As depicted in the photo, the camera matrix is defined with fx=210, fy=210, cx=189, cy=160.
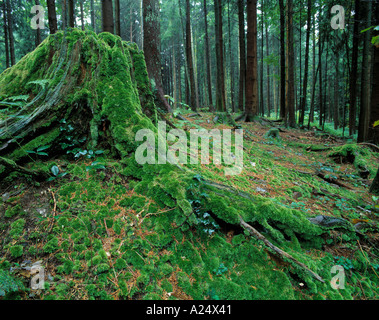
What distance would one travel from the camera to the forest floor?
1.85 m

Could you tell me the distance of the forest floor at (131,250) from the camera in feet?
6.06

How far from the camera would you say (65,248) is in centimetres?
198

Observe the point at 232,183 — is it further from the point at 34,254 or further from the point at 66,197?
the point at 34,254

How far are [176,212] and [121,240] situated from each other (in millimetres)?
639

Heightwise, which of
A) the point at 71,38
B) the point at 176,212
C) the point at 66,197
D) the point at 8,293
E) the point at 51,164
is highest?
the point at 71,38

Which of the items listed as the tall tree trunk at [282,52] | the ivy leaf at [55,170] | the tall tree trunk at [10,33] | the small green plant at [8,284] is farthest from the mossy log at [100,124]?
the tall tree trunk at [10,33]

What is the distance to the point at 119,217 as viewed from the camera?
236cm

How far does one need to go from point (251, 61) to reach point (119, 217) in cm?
1024

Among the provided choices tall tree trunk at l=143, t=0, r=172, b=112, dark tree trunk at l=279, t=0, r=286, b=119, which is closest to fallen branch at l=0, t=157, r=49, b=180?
tall tree trunk at l=143, t=0, r=172, b=112

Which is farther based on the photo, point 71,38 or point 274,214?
point 71,38

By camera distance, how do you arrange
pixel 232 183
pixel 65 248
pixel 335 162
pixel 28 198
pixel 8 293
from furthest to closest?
pixel 335 162, pixel 232 183, pixel 28 198, pixel 65 248, pixel 8 293

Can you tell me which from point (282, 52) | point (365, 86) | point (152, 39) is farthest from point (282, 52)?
point (152, 39)

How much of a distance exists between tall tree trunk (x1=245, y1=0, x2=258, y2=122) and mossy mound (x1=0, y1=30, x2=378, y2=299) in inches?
332
